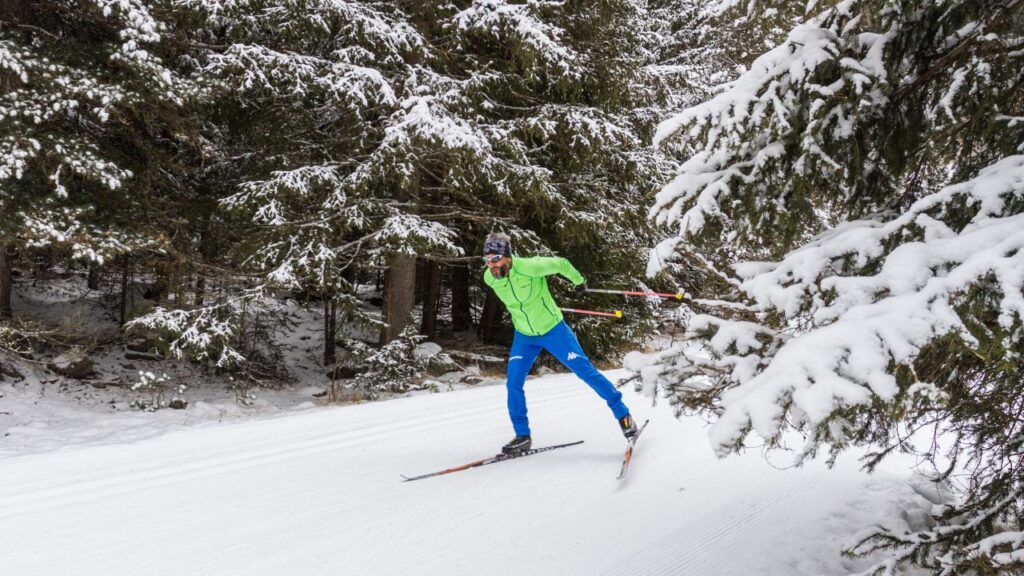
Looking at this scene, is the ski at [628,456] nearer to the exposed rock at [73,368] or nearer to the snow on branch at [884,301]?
the snow on branch at [884,301]

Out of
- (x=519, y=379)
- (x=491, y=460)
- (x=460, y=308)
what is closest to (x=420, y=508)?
(x=491, y=460)

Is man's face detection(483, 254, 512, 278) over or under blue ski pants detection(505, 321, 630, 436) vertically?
over

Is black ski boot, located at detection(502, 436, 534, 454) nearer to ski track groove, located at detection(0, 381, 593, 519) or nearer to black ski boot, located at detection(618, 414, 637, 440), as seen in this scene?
black ski boot, located at detection(618, 414, 637, 440)

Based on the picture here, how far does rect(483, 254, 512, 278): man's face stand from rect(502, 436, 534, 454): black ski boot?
1.54m

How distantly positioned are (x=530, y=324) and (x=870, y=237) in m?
3.15

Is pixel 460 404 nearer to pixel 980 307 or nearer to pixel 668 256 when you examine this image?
pixel 668 256

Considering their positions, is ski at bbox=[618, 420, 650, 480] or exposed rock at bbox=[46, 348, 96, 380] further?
exposed rock at bbox=[46, 348, 96, 380]

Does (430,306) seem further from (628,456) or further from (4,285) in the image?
(628,456)

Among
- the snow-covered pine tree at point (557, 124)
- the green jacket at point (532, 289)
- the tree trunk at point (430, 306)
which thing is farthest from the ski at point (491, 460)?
the tree trunk at point (430, 306)

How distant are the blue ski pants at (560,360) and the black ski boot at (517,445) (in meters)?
0.06

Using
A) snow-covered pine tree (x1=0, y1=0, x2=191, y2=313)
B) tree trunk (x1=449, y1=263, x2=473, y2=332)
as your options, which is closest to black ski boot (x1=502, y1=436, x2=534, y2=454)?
snow-covered pine tree (x1=0, y1=0, x2=191, y2=313)

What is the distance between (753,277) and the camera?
3107mm

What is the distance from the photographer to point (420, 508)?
426 centimetres

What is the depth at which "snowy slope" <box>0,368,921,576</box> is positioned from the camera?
11.7 ft
